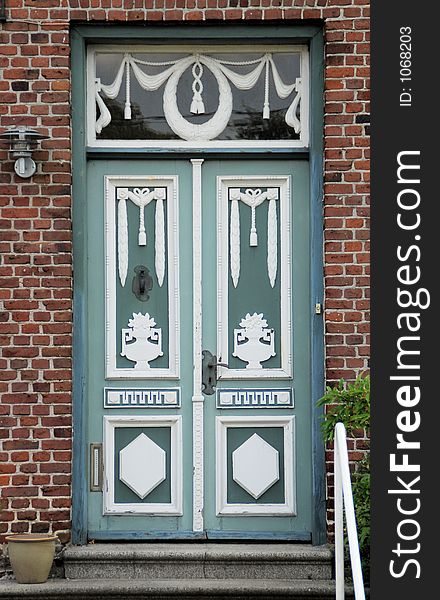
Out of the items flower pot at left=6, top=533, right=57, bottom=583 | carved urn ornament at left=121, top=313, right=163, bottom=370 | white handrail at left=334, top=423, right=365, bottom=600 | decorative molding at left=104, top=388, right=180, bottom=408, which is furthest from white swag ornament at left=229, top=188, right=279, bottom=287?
flower pot at left=6, top=533, right=57, bottom=583

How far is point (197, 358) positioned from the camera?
7797 mm

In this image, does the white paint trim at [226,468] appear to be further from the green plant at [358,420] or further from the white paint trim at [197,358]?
the green plant at [358,420]

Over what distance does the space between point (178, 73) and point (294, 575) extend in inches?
125

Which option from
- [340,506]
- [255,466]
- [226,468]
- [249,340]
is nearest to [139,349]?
[249,340]

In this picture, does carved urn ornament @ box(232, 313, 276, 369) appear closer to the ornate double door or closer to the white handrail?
the ornate double door

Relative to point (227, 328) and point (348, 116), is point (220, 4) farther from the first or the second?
point (227, 328)

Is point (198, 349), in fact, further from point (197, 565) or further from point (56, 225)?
point (197, 565)

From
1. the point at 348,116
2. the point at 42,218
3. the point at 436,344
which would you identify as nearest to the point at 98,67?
the point at 42,218

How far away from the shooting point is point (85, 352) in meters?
7.72

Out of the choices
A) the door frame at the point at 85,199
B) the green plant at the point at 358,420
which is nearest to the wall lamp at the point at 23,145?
the door frame at the point at 85,199

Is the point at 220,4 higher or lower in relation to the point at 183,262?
higher

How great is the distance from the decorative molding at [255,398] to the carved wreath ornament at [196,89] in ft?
5.29

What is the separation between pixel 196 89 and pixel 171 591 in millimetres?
3093

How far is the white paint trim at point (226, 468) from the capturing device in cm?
774
